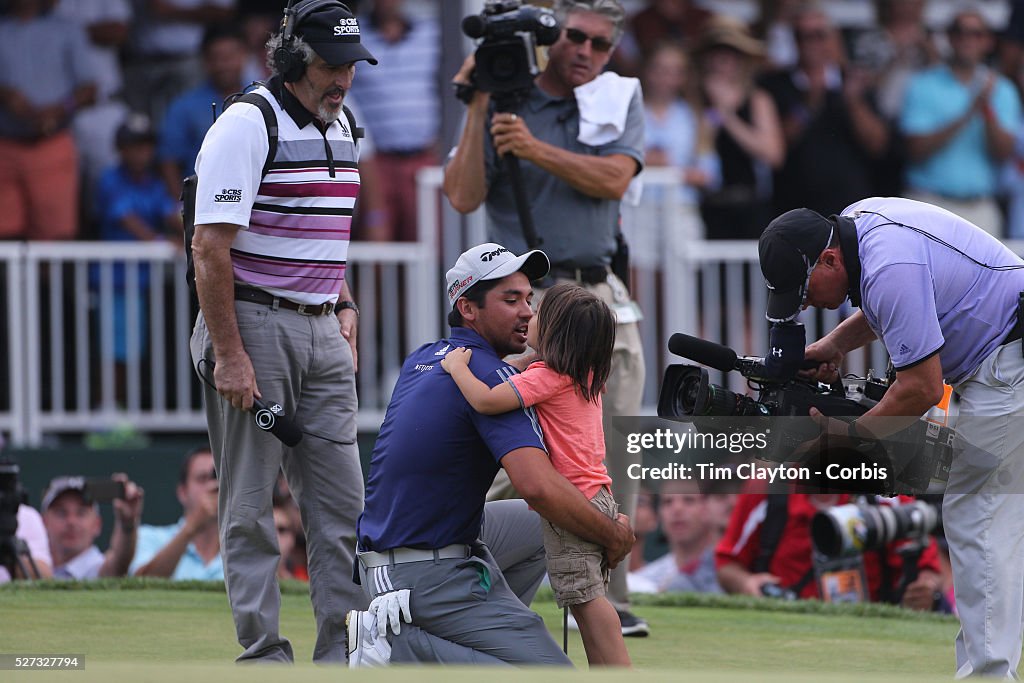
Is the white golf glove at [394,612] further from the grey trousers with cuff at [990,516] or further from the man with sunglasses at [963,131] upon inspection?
the man with sunglasses at [963,131]

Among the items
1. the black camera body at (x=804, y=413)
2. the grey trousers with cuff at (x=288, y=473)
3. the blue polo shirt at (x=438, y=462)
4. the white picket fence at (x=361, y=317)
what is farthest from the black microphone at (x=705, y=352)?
the white picket fence at (x=361, y=317)

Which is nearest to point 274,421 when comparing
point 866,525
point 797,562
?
point 866,525

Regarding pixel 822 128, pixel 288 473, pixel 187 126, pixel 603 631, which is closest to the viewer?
pixel 603 631

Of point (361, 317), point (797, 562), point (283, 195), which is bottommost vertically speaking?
point (797, 562)

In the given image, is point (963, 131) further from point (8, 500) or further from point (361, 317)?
point (8, 500)

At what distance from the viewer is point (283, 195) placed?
5258 mm

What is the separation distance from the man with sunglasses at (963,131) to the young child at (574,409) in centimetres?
671

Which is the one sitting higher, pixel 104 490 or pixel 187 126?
pixel 187 126

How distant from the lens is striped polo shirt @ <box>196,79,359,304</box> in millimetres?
5109

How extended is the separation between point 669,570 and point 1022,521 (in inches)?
157

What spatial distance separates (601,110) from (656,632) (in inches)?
81.4

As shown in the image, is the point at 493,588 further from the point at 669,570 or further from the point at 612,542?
the point at 669,570

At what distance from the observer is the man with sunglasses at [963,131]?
10938mm

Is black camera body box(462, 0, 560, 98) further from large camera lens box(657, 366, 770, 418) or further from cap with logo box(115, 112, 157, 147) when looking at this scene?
cap with logo box(115, 112, 157, 147)
